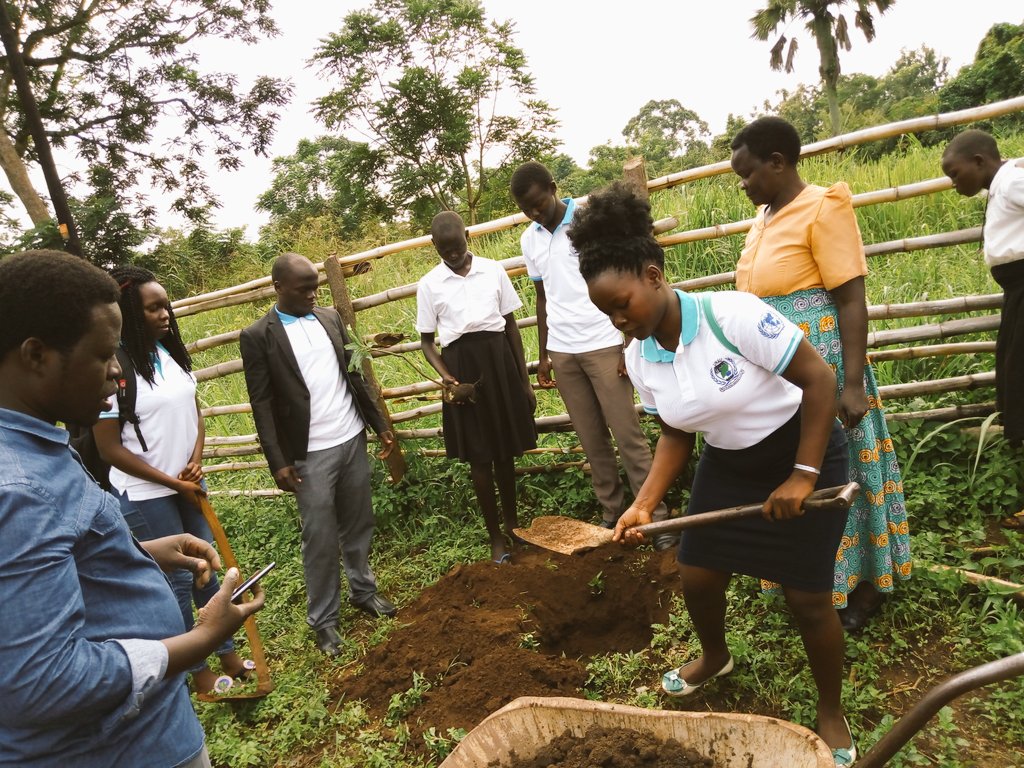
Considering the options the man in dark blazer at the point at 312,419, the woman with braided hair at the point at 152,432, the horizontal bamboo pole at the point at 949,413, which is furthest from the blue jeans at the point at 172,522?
the horizontal bamboo pole at the point at 949,413

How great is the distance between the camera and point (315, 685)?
10.2 feet

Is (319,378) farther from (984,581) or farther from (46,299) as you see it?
(984,581)

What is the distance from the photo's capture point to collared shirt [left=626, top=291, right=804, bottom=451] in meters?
1.82

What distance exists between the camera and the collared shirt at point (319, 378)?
10.6 feet

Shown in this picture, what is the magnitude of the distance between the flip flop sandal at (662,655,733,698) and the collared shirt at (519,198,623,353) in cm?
158

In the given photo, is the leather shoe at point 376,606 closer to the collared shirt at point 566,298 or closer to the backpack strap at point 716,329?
the collared shirt at point 566,298

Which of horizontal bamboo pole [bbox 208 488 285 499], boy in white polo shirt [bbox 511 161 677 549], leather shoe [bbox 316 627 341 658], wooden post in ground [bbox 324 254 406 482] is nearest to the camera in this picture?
leather shoe [bbox 316 627 341 658]

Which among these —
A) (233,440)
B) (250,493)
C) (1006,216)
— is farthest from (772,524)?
(233,440)

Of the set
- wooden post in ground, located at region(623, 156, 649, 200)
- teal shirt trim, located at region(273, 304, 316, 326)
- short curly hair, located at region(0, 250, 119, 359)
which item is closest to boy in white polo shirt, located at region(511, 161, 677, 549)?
wooden post in ground, located at region(623, 156, 649, 200)

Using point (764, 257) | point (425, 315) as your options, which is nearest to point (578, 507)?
point (425, 315)

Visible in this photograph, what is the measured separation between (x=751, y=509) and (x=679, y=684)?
0.97m

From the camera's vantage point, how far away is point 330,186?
1775cm

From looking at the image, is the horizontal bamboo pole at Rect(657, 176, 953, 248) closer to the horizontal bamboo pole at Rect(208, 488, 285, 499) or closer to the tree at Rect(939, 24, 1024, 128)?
the horizontal bamboo pole at Rect(208, 488, 285, 499)

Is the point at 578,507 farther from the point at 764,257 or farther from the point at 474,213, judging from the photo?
the point at 474,213
